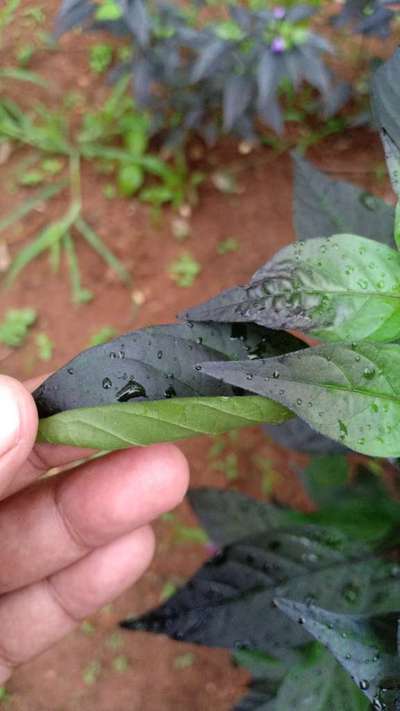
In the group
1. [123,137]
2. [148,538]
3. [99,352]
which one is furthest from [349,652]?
[123,137]

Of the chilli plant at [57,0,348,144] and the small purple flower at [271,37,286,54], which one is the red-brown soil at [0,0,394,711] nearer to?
the chilli plant at [57,0,348,144]

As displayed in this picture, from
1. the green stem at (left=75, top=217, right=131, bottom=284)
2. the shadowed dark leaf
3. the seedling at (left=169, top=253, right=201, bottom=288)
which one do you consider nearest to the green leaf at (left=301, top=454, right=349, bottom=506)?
the shadowed dark leaf

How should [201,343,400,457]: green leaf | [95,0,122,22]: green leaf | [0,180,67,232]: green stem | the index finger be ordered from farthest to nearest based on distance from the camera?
[0,180,67,232]: green stem < [95,0,122,22]: green leaf < the index finger < [201,343,400,457]: green leaf

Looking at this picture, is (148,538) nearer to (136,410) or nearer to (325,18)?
(136,410)

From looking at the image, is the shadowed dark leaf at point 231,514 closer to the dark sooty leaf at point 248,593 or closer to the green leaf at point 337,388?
the dark sooty leaf at point 248,593

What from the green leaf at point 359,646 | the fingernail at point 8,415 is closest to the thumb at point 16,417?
the fingernail at point 8,415
